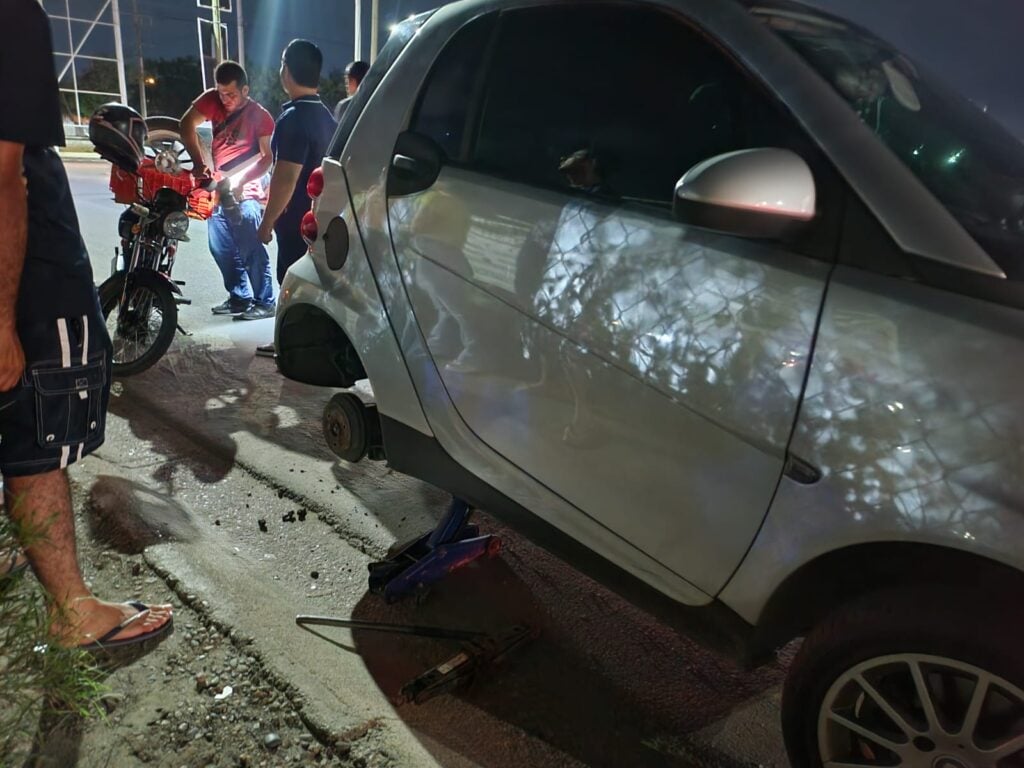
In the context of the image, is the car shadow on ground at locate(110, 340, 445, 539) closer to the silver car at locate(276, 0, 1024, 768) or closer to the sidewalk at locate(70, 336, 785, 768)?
the sidewalk at locate(70, 336, 785, 768)

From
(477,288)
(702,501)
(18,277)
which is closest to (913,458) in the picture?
(702,501)

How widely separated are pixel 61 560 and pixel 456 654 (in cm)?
116

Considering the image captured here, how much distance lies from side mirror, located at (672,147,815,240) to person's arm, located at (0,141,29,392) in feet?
5.08

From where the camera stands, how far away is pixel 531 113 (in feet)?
6.85

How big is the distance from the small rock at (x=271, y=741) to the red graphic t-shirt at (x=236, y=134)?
4323mm

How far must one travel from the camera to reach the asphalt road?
6.60 feet

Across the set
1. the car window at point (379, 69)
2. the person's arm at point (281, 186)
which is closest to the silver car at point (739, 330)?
the car window at point (379, 69)

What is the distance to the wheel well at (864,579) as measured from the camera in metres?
1.39

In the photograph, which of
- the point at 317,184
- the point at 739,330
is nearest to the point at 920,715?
the point at 739,330

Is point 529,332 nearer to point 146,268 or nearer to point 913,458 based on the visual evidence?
point 913,458

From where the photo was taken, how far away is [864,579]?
1.59 meters

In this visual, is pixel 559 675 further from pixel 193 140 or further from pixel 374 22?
pixel 374 22

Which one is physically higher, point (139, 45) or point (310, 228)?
point (139, 45)

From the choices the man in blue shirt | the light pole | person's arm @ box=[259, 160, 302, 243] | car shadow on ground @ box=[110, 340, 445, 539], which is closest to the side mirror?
car shadow on ground @ box=[110, 340, 445, 539]
